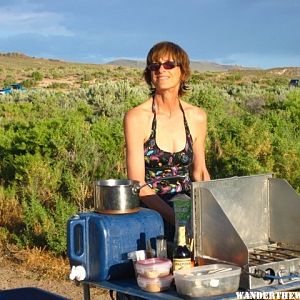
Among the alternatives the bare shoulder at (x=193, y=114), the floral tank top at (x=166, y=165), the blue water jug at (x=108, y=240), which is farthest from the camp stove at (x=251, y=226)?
the bare shoulder at (x=193, y=114)

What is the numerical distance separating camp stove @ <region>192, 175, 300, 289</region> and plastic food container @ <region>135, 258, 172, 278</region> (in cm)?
21

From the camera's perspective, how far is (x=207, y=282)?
10.1 ft

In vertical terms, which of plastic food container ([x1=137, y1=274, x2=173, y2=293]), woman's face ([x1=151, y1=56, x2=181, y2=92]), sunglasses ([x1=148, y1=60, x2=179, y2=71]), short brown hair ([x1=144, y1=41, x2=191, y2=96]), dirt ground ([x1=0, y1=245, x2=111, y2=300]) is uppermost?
short brown hair ([x1=144, y1=41, x2=191, y2=96])

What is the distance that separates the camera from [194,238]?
135 inches

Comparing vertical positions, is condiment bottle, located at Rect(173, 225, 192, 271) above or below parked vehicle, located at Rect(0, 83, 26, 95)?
below

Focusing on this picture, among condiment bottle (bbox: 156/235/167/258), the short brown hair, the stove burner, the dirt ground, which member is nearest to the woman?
the short brown hair

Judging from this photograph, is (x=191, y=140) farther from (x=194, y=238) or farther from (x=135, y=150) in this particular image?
(x=194, y=238)

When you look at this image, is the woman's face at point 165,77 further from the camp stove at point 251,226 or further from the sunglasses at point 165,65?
the camp stove at point 251,226

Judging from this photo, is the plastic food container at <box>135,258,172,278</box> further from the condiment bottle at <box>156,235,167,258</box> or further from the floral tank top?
the floral tank top

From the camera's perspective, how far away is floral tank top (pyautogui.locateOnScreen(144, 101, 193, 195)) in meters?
4.11

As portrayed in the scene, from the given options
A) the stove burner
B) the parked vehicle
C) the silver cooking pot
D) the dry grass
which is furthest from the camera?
the parked vehicle

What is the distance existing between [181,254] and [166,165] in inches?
35.8

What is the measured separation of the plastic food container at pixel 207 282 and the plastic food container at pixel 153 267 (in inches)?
3.3

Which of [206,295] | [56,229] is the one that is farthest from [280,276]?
[56,229]
